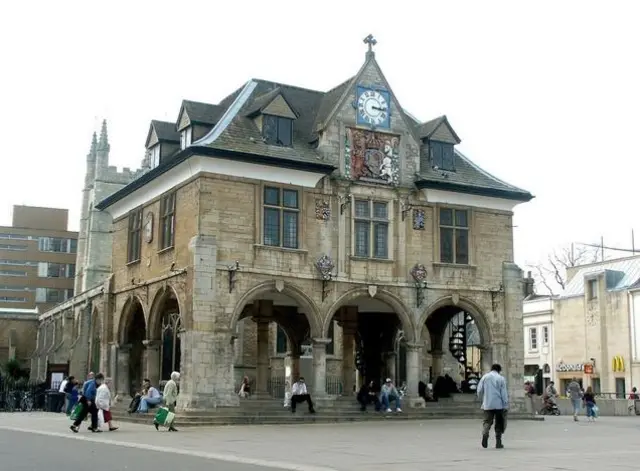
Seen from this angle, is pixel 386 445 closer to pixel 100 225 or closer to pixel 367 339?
pixel 367 339

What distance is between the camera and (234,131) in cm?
3209

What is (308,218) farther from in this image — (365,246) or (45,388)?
(45,388)

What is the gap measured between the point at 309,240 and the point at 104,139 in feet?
202

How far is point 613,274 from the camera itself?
193ft

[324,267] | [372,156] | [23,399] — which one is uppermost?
[372,156]

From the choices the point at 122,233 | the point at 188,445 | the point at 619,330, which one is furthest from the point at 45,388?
the point at 619,330

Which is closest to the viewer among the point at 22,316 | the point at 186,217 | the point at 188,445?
the point at 188,445

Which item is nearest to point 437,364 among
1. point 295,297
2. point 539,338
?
point 295,297

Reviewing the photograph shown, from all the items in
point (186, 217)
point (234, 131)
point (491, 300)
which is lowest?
point (491, 300)

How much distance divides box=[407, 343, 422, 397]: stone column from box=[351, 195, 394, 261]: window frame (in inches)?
136

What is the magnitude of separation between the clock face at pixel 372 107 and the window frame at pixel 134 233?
9612 millimetres

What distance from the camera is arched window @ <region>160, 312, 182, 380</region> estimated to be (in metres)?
44.9

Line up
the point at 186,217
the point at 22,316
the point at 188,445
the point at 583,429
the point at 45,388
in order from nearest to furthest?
the point at 188,445 < the point at 583,429 < the point at 186,217 < the point at 45,388 < the point at 22,316

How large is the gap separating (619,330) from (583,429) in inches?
1200
